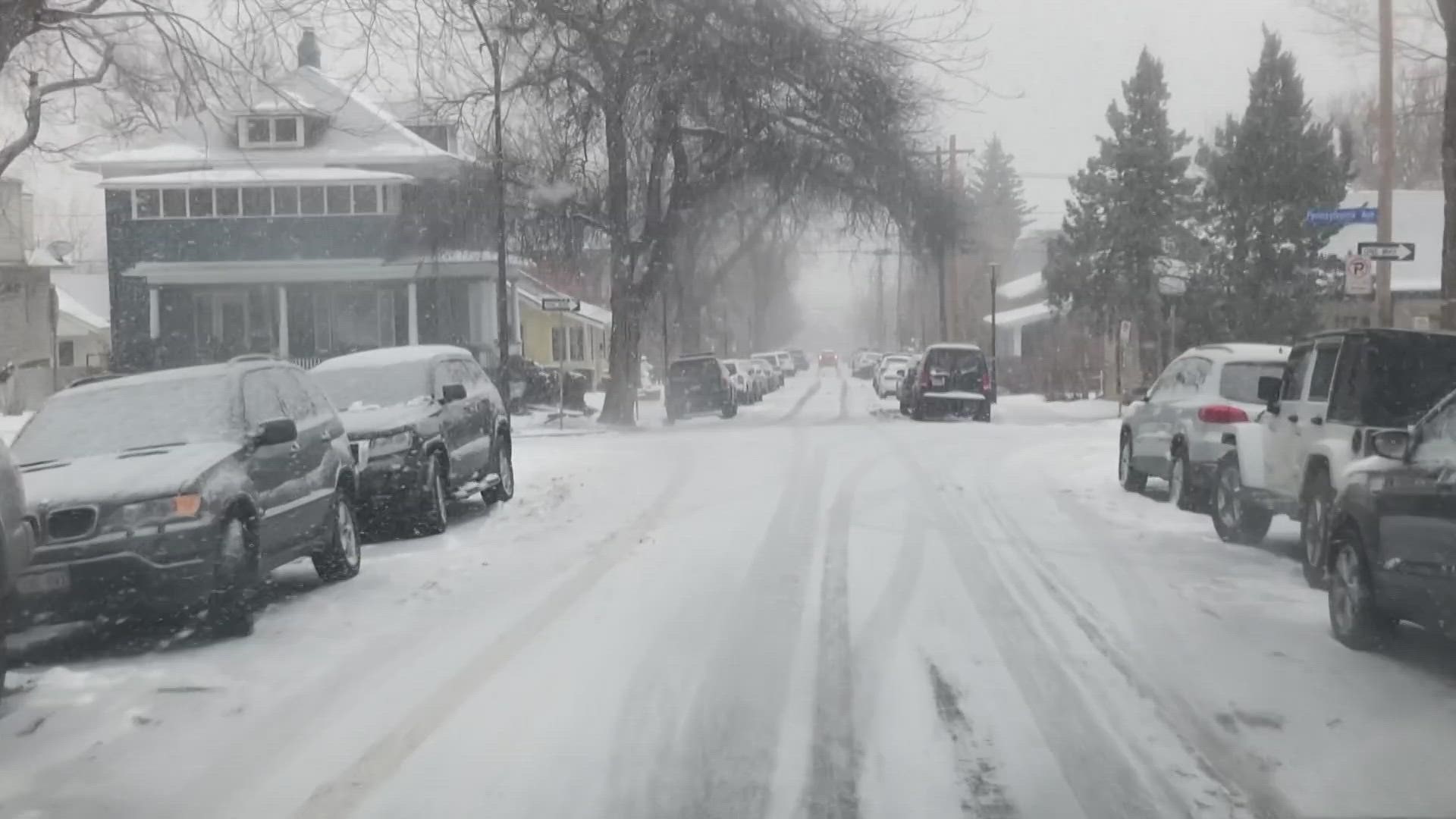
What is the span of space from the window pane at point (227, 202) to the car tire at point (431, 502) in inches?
1325

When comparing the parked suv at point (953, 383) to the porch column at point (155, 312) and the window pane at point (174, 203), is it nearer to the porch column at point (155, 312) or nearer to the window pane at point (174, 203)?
the porch column at point (155, 312)

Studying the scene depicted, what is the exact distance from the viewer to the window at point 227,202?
45.7 metres

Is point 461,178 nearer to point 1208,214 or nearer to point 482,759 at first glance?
point 1208,214

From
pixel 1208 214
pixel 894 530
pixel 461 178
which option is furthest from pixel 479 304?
pixel 894 530

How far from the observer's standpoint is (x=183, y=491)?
359 inches

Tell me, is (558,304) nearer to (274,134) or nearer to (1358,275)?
(1358,275)

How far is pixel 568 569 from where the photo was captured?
12.2 meters

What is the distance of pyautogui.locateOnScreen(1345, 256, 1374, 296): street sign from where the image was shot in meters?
19.0

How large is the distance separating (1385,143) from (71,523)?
17.4m

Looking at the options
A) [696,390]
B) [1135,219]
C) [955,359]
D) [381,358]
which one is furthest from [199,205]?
[381,358]

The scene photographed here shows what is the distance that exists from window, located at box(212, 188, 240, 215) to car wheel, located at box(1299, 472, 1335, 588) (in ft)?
131

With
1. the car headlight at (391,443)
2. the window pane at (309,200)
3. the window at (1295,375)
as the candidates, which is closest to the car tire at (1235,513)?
the window at (1295,375)

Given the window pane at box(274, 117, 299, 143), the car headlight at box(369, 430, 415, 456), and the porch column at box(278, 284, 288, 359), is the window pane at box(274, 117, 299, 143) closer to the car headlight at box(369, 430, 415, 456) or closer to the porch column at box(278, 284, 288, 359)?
the porch column at box(278, 284, 288, 359)

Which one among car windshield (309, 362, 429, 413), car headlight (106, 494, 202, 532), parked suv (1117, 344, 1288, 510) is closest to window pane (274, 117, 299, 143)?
car windshield (309, 362, 429, 413)
